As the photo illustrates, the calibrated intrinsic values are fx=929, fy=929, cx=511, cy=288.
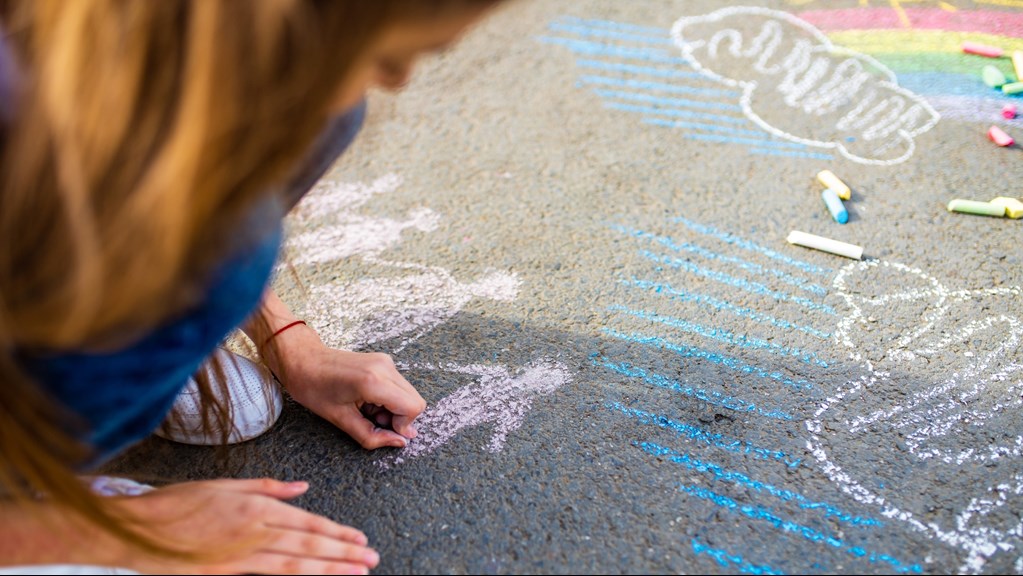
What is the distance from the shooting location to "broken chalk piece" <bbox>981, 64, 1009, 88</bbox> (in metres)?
2.23

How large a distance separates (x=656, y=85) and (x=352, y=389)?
1.23 meters

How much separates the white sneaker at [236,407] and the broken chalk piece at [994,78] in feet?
6.01

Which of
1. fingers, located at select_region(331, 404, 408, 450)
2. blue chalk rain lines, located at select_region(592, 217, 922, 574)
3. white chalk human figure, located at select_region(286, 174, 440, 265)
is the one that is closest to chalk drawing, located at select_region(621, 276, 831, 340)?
blue chalk rain lines, located at select_region(592, 217, 922, 574)

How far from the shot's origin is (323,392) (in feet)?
4.60

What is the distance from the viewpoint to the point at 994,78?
2236 millimetres

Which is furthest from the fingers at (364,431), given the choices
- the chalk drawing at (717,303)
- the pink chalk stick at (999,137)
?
the pink chalk stick at (999,137)

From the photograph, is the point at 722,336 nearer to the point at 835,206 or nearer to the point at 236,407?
the point at 835,206

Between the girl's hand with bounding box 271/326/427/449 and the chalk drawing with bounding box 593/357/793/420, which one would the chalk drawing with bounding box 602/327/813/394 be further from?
the girl's hand with bounding box 271/326/427/449

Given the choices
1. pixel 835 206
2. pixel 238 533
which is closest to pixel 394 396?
pixel 238 533

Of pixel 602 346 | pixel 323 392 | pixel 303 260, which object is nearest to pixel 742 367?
pixel 602 346

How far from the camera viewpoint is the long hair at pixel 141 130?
720 millimetres

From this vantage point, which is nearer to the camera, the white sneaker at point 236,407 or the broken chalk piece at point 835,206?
the white sneaker at point 236,407

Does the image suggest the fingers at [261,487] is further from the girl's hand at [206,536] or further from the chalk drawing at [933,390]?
the chalk drawing at [933,390]

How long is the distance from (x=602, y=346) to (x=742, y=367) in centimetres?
24
